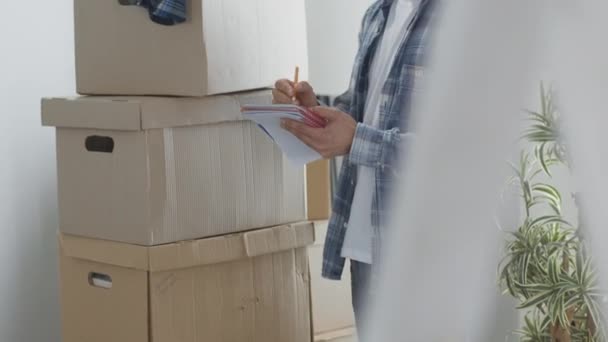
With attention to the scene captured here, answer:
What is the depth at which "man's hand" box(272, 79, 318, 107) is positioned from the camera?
148cm

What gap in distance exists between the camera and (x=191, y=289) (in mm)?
1491

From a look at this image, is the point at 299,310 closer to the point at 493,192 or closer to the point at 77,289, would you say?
the point at 77,289

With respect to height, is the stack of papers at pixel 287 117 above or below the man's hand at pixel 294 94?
below

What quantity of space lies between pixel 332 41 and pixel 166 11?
29.4 inches

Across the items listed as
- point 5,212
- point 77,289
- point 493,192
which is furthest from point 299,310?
point 493,192

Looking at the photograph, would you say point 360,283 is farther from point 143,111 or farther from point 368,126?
point 143,111

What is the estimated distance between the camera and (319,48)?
2.10 meters

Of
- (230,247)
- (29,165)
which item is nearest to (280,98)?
(230,247)

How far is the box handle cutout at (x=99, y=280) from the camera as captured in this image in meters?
1.57

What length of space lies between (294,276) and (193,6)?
535 millimetres

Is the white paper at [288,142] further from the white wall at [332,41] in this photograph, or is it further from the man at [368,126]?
the white wall at [332,41]

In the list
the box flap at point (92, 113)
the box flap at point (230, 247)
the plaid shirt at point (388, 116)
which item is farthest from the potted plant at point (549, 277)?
the box flap at point (92, 113)

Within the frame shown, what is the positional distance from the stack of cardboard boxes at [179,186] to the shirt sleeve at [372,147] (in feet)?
1.10

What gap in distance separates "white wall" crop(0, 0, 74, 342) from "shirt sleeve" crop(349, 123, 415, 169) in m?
0.98
